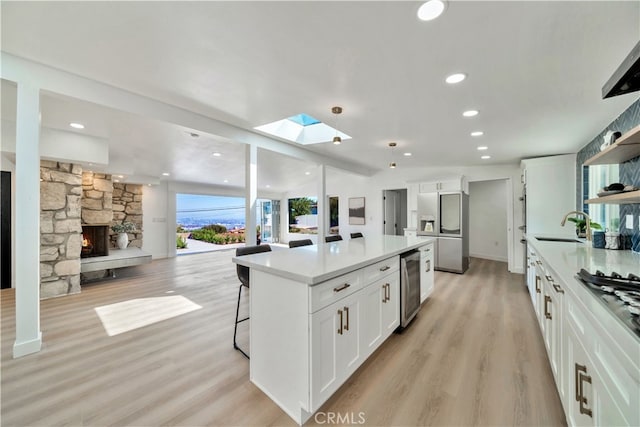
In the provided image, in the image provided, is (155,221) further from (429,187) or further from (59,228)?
(429,187)

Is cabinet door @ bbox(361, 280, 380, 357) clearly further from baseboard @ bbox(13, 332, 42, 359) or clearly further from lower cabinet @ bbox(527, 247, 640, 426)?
baseboard @ bbox(13, 332, 42, 359)

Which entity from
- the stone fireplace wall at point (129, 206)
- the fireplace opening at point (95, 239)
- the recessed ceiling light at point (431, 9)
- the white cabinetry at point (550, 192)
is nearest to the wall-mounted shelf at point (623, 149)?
the recessed ceiling light at point (431, 9)

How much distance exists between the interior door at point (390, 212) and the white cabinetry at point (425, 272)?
379cm

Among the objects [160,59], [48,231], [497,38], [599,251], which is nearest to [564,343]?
[599,251]

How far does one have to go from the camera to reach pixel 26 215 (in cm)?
207

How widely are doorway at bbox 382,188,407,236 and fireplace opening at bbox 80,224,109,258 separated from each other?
6551mm

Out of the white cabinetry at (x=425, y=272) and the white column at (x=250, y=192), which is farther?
the white column at (x=250, y=192)

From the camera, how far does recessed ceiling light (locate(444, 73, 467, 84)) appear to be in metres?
1.97

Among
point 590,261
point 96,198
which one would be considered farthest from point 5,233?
point 590,261

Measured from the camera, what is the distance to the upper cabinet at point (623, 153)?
1.51 metres

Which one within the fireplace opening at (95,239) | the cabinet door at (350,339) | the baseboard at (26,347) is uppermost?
the fireplace opening at (95,239)

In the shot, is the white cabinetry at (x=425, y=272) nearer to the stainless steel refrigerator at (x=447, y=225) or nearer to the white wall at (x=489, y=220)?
the stainless steel refrigerator at (x=447, y=225)

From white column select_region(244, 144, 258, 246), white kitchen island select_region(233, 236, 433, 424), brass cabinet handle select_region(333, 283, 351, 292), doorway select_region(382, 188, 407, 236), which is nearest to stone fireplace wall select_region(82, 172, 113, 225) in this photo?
white column select_region(244, 144, 258, 246)

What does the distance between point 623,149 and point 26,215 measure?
15.5ft
